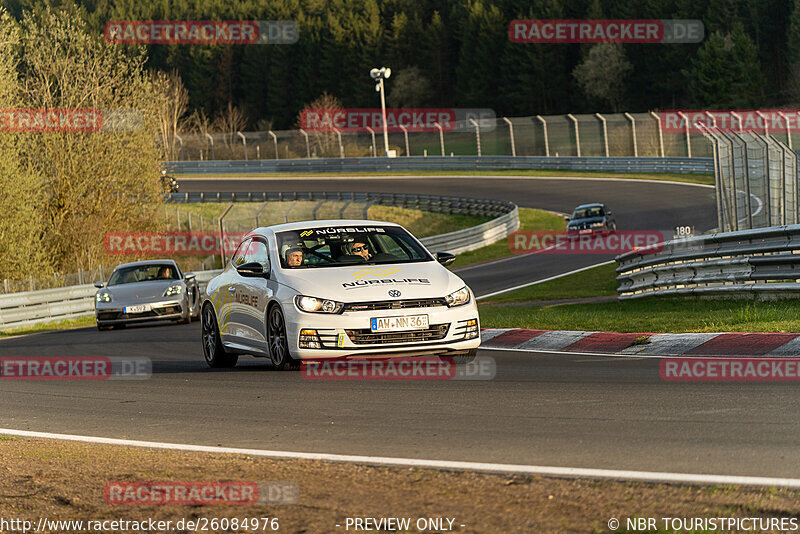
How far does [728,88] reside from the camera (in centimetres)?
8600

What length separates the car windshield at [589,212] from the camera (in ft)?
125

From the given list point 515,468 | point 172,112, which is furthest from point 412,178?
point 515,468

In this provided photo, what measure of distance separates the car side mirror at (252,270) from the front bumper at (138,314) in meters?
10.8

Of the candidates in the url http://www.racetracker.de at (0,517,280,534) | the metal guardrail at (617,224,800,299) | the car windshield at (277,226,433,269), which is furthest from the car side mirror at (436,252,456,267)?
the url http://www.racetracker.de at (0,517,280,534)

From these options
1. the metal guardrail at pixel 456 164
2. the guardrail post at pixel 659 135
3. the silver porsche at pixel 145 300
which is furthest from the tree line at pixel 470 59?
the silver porsche at pixel 145 300

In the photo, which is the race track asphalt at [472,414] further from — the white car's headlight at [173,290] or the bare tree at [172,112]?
the bare tree at [172,112]

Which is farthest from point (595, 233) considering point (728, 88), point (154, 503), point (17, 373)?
point (728, 88)

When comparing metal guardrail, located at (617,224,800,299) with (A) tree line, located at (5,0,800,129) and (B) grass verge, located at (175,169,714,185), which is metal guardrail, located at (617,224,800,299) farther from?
(A) tree line, located at (5,0,800,129)

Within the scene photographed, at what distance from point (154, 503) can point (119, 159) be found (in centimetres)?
3465

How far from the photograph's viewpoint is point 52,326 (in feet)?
88.7

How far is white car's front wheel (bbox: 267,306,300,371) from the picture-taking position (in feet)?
34.6

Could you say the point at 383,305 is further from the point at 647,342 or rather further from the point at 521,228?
the point at 521,228

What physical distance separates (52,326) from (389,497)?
2339 cm

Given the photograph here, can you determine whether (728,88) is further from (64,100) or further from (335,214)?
(64,100)
